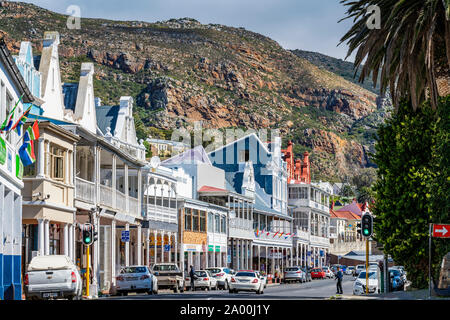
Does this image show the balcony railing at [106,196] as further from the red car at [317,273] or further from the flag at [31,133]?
the red car at [317,273]

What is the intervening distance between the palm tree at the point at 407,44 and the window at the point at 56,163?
45.7 feet

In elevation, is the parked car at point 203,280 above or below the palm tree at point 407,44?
below

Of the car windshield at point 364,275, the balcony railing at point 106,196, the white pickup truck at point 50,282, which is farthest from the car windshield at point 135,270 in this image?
the white pickup truck at point 50,282

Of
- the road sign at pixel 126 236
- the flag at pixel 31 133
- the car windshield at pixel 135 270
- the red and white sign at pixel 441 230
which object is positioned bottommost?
the car windshield at pixel 135 270

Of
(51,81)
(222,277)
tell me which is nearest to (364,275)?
(222,277)

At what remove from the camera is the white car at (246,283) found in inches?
1687

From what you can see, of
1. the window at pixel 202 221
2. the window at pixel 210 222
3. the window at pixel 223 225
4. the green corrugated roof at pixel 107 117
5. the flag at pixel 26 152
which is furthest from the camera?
the window at pixel 223 225

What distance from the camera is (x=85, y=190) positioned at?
134 feet

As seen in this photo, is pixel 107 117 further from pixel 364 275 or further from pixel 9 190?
pixel 9 190

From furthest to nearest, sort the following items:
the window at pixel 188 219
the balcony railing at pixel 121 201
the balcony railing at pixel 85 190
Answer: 1. the window at pixel 188 219
2. the balcony railing at pixel 121 201
3. the balcony railing at pixel 85 190

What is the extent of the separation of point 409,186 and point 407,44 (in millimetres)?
5563

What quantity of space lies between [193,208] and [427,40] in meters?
38.4

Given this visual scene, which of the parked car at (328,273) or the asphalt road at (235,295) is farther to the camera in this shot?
the parked car at (328,273)

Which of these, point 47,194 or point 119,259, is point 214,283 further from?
point 47,194
